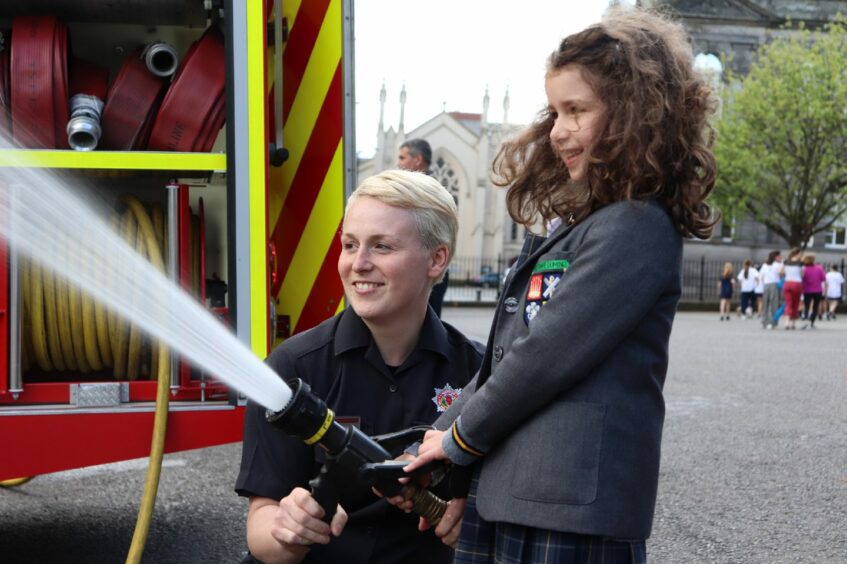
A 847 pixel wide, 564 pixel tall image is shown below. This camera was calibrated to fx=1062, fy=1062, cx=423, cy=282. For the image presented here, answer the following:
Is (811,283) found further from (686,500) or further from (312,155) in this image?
(312,155)

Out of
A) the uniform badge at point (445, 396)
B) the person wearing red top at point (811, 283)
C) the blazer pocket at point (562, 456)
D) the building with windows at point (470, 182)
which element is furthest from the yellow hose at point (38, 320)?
the building with windows at point (470, 182)

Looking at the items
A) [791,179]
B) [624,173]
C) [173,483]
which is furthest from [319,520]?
[791,179]

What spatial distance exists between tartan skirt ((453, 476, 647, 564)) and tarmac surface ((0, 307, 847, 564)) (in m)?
2.37

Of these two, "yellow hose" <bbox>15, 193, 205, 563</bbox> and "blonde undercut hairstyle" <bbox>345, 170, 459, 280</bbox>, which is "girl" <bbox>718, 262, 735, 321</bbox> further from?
"blonde undercut hairstyle" <bbox>345, 170, 459, 280</bbox>

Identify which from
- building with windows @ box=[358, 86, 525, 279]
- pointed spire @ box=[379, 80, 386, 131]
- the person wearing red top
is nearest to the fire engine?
the person wearing red top

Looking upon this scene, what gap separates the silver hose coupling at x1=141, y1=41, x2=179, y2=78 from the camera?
3701 millimetres

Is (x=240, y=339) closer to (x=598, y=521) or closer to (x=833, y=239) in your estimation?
(x=598, y=521)

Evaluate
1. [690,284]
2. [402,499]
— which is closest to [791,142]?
[690,284]

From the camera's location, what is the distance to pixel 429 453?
7.14ft

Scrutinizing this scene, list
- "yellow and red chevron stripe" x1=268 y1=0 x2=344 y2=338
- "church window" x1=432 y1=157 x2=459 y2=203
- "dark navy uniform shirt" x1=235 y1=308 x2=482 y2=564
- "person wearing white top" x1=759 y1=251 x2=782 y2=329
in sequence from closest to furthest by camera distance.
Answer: "dark navy uniform shirt" x1=235 y1=308 x2=482 y2=564, "yellow and red chevron stripe" x1=268 y1=0 x2=344 y2=338, "person wearing white top" x1=759 y1=251 x2=782 y2=329, "church window" x1=432 y1=157 x2=459 y2=203

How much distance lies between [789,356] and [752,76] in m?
28.3

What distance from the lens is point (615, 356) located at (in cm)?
208

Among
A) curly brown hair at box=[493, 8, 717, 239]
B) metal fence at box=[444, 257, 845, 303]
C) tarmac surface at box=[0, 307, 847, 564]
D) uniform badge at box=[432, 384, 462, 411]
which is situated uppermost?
curly brown hair at box=[493, 8, 717, 239]

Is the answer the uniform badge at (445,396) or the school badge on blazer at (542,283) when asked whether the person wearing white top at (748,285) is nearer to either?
the uniform badge at (445,396)
